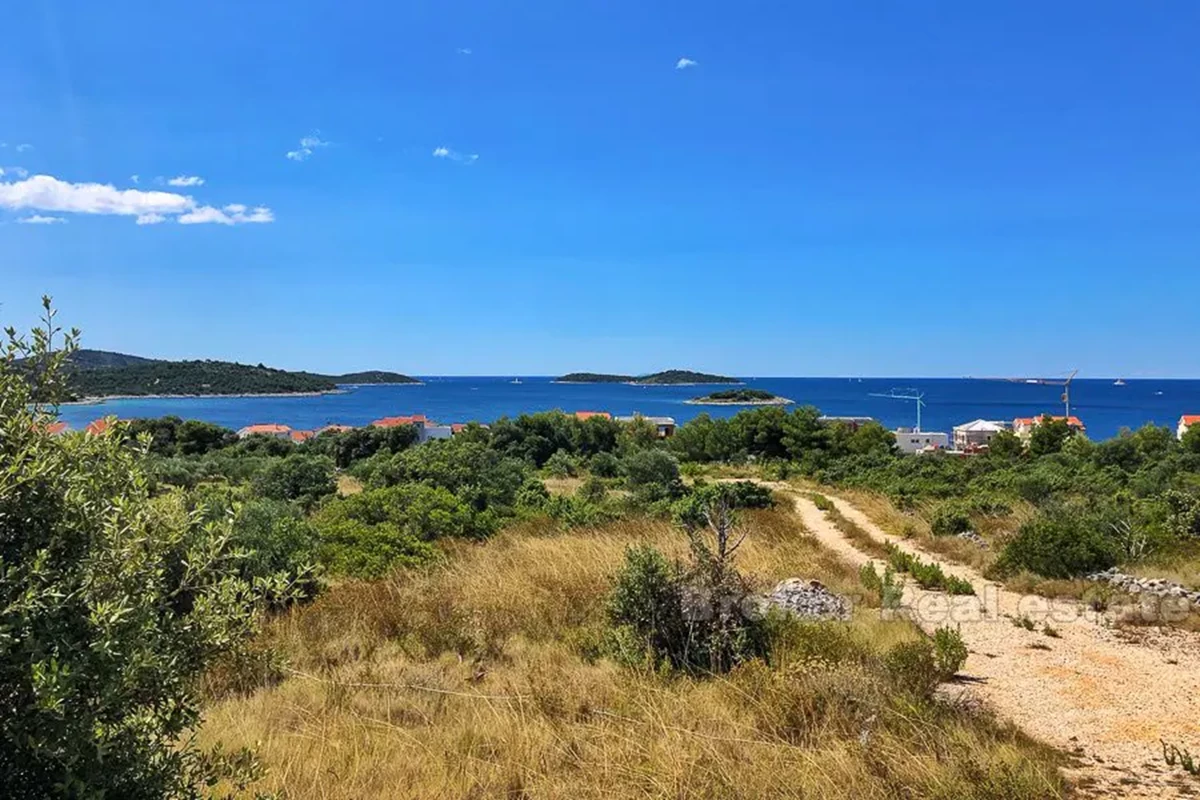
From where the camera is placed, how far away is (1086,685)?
21.7ft

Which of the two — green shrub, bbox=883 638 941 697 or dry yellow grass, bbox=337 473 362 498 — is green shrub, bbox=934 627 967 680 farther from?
dry yellow grass, bbox=337 473 362 498

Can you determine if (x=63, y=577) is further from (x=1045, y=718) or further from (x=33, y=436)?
(x=1045, y=718)

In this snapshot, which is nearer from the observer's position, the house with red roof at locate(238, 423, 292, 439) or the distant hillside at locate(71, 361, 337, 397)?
the house with red roof at locate(238, 423, 292, 439)

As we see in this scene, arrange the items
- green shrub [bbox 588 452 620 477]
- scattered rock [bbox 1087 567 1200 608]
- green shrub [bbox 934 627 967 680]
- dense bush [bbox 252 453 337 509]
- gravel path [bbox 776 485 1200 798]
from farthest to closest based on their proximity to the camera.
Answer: green shrub [bbox 588 452 620 477]
dense bush [bbox 252 453 337 509]
scattered rock [bbox 1087 567 1200 608]
green shrub [bbox 934 627 967 680]
gravel path [bbox 776 485 1200 798]

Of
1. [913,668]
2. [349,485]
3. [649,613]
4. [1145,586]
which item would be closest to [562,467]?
[349,485]

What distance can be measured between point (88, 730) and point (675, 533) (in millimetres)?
10848

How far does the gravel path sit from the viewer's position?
487cm

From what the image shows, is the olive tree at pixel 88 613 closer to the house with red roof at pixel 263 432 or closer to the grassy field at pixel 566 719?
the grassy field at pixel 566 719

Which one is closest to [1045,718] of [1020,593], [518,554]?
[1020,593]

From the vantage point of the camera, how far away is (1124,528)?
12898mm

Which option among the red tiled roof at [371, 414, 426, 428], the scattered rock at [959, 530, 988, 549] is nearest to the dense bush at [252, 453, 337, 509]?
the scattered rock at [959, 530, 988, 549]

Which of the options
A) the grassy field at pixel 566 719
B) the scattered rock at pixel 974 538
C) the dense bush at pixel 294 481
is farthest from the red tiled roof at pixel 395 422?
the grassy field at pixel 566 719

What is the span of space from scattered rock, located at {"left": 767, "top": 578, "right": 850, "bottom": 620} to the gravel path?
1074mm

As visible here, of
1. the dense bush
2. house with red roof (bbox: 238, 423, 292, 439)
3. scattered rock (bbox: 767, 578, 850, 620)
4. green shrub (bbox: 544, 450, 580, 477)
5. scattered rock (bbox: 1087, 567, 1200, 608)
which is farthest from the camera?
house with red roof (bbox: 238, 423, 292, 439)
